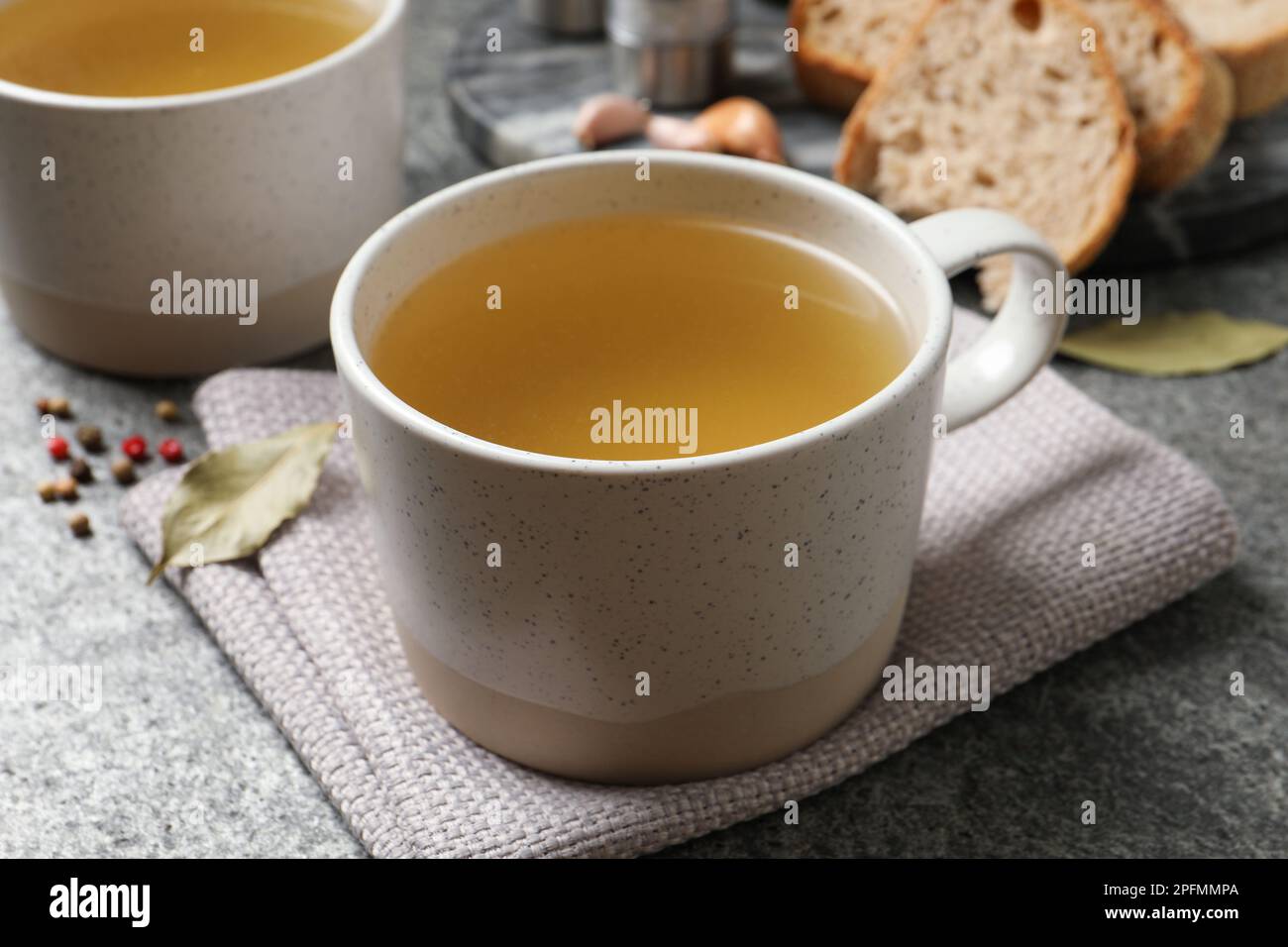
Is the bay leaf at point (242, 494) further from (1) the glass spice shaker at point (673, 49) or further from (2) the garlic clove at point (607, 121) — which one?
(1) the glass spice shaker at point (673, 49)

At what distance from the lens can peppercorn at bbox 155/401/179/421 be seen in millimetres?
1115

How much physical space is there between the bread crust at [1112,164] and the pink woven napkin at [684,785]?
7.5 inches

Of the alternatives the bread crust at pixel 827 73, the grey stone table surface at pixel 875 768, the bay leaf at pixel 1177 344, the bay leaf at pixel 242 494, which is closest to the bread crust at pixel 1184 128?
the bay leaf at pixel 1177 344

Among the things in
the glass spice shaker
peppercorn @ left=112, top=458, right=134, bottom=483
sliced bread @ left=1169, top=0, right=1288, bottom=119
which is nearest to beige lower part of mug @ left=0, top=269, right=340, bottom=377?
peppercorn @ left=112, top=458, right=134, bottom=483

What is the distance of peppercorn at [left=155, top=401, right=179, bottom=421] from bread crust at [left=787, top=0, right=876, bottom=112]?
26.4 inches

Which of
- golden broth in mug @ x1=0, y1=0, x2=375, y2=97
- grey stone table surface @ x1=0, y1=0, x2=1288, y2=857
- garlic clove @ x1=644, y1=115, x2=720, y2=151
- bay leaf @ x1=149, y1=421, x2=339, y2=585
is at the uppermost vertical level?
golden broth in mug @ x1=0, y1=0, x2=375, y2=97

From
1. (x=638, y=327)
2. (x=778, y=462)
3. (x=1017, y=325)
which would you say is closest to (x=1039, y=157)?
(x=1017, y=325)

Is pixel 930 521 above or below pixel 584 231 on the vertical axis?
below

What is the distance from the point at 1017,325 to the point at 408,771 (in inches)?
16.8

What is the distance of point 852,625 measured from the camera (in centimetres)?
79

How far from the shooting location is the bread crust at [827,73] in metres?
1.42

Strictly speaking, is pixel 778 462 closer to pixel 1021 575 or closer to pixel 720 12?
pixel 1021 575

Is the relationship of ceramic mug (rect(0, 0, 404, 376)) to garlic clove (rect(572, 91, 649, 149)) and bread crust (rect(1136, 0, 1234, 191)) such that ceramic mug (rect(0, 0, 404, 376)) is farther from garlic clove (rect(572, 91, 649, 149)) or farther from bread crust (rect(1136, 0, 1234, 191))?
bread crust (rect(1136, 0, 1234, 191))

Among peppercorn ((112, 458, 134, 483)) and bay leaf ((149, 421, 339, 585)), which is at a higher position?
bay leaf ((149, 421, 339, 585))
